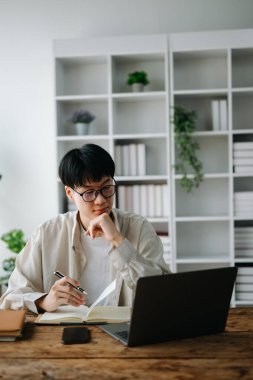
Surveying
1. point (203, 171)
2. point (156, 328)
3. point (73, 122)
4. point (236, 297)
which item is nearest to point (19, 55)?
point (73, 122)

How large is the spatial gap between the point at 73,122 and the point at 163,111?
726mm

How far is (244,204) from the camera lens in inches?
147

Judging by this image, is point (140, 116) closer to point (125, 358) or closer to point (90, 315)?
point (90, 315)

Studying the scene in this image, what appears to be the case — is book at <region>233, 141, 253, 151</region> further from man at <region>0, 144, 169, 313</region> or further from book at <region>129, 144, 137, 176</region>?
man at <region>0, 144, 169, 313</region>

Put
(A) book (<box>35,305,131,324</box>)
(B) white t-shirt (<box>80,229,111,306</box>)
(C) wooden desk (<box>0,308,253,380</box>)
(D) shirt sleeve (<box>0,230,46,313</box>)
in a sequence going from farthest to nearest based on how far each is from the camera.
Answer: (B) white t-shirt (<box>80,229,111,306</box>)
(D) shirt sleeve (<box>0,230,46,313</box>)
(A) book (<box>35,305,131,324</box>)
(C) wooden desk (<box>0,308,253,380</box>)

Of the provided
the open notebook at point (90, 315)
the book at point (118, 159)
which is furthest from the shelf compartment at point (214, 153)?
the open notebook at point (90, 315)

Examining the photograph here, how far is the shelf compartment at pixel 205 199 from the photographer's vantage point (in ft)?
13.2

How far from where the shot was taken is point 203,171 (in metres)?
4.01

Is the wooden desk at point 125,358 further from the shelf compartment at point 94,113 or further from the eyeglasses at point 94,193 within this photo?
the shelf compartment at point 94,113

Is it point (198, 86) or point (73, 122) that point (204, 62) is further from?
point (73, 122)

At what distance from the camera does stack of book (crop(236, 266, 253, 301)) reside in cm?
374

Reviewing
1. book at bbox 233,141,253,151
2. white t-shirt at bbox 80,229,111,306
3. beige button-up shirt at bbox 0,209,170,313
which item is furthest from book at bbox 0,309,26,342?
book at bbox 233,141,253,151

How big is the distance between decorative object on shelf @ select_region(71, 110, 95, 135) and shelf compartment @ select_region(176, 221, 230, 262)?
3.56 ft

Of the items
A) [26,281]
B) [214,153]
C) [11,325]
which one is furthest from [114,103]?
[11,325]
